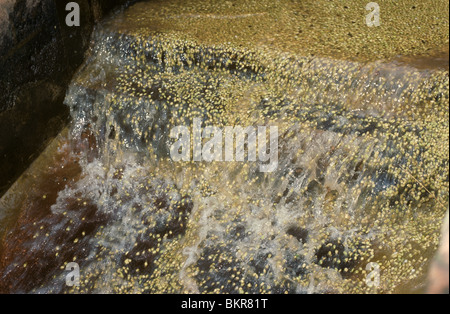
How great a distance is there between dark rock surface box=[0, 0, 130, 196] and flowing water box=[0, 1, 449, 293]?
7.0 inches

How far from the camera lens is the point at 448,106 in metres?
2.91

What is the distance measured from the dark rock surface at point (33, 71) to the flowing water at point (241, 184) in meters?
0.18

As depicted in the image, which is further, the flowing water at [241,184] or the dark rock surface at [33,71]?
the dark rock surface at [33,71]

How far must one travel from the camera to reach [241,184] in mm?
3270

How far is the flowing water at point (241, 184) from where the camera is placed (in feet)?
9.45

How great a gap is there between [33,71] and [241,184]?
1.60 meters

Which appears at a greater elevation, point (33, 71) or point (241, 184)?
point (33, 71)

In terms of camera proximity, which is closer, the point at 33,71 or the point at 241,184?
the point at 241,184

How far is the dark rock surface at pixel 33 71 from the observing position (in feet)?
10.7
